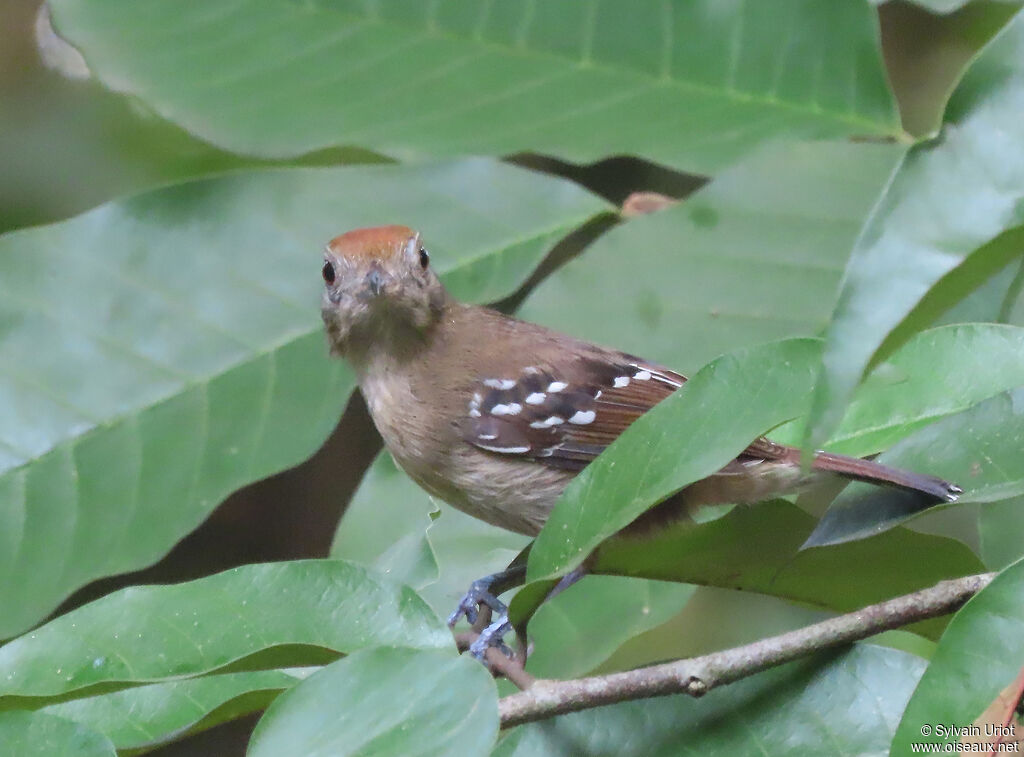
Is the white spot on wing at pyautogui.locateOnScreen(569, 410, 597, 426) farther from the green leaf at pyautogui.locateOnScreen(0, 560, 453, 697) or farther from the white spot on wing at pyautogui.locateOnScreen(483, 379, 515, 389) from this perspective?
the green leaf at pyautogui.locateOnScreen(0, 560, 453, 697)

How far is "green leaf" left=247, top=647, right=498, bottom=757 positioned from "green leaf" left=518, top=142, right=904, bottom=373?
57.1 inches

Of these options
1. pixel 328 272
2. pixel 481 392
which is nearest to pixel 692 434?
pixel 481 392

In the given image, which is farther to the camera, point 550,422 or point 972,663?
point 550,422

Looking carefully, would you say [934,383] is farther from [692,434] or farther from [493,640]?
[493,640]

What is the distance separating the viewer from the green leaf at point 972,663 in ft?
4.66

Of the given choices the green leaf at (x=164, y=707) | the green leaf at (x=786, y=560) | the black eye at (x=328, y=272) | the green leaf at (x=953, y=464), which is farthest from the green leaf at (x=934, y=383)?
the black eye at (x=328, y=272)

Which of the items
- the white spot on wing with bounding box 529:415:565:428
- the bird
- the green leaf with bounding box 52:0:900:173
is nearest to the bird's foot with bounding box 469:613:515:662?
the bird

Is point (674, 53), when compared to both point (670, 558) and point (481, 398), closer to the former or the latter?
point (481, 398)

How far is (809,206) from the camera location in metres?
2.90

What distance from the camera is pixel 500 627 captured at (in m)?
2.24

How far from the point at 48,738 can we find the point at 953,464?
4.81ft

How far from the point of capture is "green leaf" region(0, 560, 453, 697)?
1.70m

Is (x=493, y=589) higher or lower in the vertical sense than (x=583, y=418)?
lower

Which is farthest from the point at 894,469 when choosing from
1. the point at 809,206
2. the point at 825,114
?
the point at 825,114
